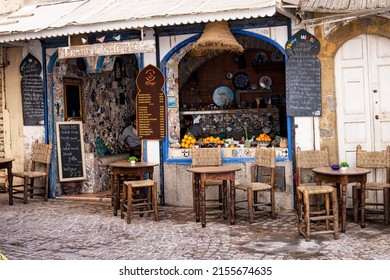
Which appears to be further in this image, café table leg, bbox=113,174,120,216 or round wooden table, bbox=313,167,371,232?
café table leg, bbox=113,174,120,216

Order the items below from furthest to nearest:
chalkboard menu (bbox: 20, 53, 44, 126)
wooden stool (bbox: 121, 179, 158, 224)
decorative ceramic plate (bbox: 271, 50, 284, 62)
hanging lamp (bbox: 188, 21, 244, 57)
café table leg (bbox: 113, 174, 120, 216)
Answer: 1. decorative ceramic plate (bbox: 271, 50, 284, 62)
2. chalkboard menu (bbox: 20, 53, 44, 126)
3. café table leg (bbox: 113, 174, 120, 216)
4. hanging lamp (bbox: 188, 21, 244, 57)
5. wooden stool (bbox: 121, 179, 158, 224)

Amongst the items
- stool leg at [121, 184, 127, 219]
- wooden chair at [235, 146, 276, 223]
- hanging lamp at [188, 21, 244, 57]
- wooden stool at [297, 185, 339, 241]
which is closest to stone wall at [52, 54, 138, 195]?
hanging lamp at [188, 21, 244, 57]

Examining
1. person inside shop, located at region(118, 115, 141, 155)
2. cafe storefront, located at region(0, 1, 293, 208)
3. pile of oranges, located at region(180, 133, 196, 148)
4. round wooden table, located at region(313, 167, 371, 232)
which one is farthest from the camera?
person inside shop, located at region(118, 115, 141, 155)

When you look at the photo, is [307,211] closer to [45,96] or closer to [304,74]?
[304,74]

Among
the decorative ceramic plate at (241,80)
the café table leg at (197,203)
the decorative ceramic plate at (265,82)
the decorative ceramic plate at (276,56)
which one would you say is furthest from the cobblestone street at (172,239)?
the decorative ceramic plate at (276,56)

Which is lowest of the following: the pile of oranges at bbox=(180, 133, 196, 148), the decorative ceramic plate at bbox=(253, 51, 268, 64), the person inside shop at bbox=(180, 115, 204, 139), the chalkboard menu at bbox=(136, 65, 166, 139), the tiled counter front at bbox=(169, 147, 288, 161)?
the tiled counter front at bbox=(169, 147, 288, 161)

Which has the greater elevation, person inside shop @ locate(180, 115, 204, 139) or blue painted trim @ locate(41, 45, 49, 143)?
blue painted trim @ locate(41, 45, 49, 143)

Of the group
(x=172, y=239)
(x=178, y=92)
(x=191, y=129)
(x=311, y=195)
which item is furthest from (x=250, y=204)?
(x=191, y=129)

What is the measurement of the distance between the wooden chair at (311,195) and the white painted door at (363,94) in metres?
0.56

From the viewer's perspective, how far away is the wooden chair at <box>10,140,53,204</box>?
1190cm

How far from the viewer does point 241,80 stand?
587 inches

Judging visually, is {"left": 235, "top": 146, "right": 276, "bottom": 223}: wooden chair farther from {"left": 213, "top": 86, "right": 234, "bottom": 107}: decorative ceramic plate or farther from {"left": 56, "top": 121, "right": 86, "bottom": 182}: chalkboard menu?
{"left": 213, "top": 86, "right": 234, "bottom": 107}: decorative ceramic plate

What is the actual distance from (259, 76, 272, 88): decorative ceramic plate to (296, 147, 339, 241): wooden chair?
193 inches

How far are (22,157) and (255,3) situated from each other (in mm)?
6314
